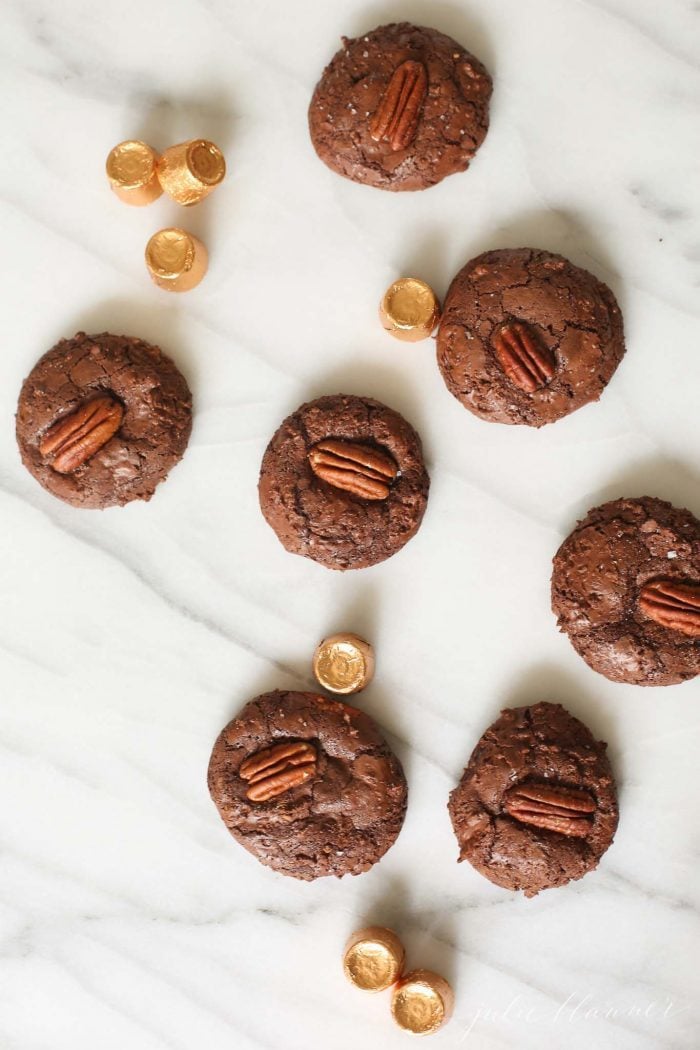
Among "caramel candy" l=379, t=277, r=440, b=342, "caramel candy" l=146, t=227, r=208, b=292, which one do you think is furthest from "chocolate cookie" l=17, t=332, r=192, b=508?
"caramel candy" l=379, t=277, r=440, b=342

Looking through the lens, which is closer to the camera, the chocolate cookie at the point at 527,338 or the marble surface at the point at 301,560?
the chocolate cookie at the point at 527,338

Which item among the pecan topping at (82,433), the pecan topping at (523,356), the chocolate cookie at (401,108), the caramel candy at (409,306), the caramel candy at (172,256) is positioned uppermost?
the chocolate cookie at (401,108)

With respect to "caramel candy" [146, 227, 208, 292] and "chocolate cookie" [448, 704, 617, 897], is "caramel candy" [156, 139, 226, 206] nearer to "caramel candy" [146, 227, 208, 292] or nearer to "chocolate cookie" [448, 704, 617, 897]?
"caramel candy" [146, 227, 208, 292]

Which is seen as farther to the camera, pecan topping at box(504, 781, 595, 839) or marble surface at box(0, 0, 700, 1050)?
marble surface at box(0, 0, 700, 1050)

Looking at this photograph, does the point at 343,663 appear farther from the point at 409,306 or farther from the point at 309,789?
the point at 409,306

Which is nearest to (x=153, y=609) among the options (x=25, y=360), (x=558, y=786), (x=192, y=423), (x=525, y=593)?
(x=192, y=423)

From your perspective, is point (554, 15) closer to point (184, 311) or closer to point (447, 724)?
point (184, 311)

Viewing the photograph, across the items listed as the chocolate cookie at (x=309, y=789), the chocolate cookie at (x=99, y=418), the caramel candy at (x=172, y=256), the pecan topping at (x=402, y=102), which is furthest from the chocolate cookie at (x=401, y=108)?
the chocolate cookie at (x=309, y=789)

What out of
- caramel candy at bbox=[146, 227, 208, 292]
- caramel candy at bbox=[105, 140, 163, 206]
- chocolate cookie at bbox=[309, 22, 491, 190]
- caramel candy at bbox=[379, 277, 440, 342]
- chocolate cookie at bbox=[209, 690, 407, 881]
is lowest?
chocolate cookie at bbox=[209, 690, 407, 881]

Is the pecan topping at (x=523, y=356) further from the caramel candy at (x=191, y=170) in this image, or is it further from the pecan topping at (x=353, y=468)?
the caramel candy at (x=191, y=170)
